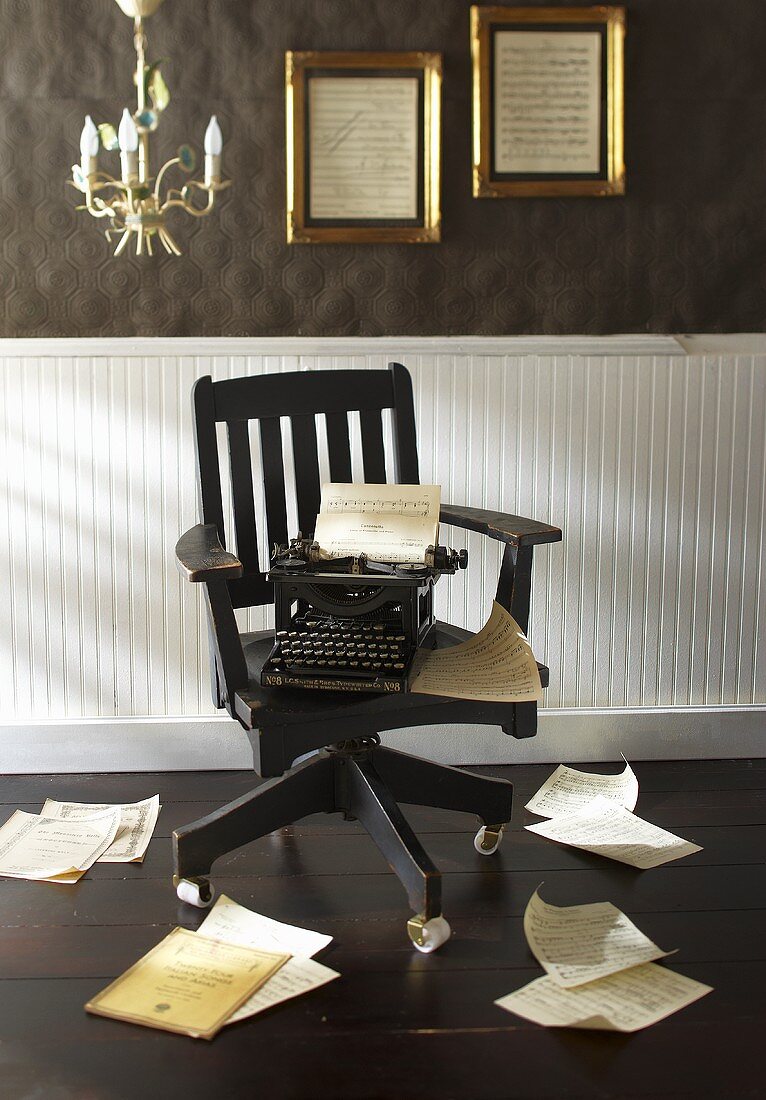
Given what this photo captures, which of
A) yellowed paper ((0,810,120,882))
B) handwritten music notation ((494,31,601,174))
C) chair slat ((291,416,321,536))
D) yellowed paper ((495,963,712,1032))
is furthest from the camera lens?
handwritten music notation ((494,31,601,174))

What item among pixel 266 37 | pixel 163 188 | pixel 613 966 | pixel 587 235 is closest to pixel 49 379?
pixel 163 188

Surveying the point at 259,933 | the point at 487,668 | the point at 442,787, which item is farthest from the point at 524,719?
the point at 259,933

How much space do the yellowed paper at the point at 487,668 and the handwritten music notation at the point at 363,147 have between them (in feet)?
3.68

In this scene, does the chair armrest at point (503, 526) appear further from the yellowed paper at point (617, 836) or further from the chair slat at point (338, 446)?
the yellowed paper at point (617, 836)

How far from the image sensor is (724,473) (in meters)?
2.58

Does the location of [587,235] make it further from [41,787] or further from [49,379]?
[41,787]

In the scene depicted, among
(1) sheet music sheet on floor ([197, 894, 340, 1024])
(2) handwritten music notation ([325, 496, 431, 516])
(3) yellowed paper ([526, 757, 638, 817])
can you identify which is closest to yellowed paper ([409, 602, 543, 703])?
(2) handwritten music notation ([325, 496, 431, 516])

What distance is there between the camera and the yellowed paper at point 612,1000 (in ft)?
5.02

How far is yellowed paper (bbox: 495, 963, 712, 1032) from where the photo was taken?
1.53 meters

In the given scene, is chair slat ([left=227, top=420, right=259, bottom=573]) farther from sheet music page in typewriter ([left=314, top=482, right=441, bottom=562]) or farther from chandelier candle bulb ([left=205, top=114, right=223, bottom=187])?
chandelier candle bulb ([left=205, top=114, right=223, bottom=187])

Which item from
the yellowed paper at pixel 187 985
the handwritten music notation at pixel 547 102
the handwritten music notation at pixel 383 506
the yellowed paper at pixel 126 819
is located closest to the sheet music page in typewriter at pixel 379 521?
the handwritten music notation at pixel 383 506

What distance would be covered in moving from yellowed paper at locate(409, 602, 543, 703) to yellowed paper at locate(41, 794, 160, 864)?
747 mm

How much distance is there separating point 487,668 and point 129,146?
1059 mm

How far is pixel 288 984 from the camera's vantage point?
1629 mm
